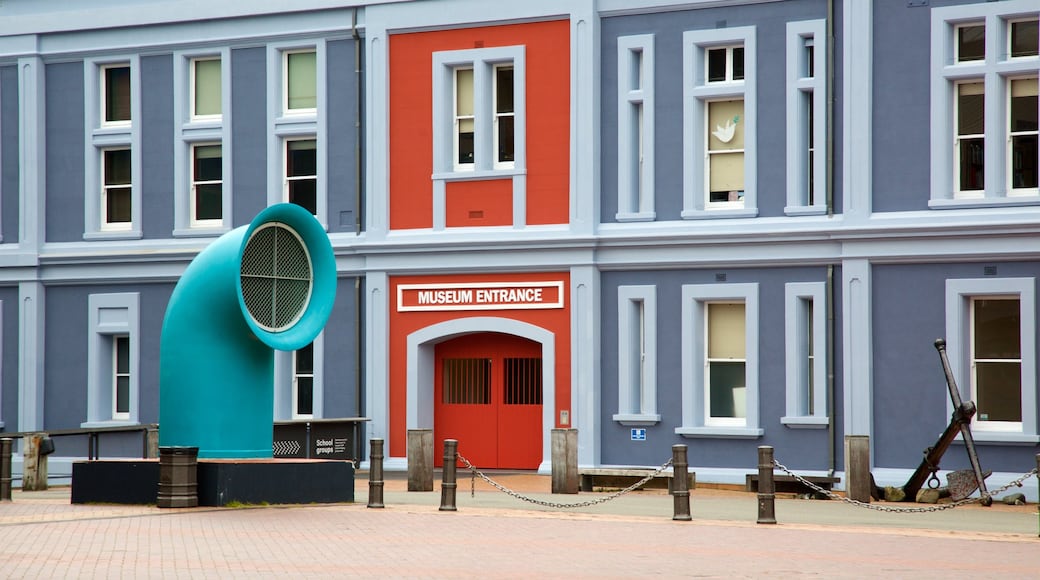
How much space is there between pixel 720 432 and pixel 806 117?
540cm

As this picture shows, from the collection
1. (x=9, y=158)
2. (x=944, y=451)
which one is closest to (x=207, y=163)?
(x=9, y=158)

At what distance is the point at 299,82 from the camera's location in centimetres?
3025

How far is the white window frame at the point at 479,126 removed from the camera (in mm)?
28109

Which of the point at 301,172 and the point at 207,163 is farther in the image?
the point at 207,163

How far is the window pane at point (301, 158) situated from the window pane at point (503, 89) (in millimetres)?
3805

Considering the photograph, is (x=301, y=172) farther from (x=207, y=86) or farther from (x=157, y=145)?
(x=157, y=145)

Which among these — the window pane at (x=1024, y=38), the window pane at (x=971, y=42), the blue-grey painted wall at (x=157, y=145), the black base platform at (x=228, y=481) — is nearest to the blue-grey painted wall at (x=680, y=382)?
the window pane at (x=971, y=42)

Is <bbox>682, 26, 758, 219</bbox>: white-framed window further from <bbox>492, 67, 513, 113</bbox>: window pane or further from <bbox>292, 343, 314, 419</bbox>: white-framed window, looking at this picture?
<bbox>292, 343, 314, 419</bbox>: white-framed window

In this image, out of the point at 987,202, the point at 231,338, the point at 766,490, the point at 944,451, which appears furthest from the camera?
the point at 987,202

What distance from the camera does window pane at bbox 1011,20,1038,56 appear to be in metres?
24.5

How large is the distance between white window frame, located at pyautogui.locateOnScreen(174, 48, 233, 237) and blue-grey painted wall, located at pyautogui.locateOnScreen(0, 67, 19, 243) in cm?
351

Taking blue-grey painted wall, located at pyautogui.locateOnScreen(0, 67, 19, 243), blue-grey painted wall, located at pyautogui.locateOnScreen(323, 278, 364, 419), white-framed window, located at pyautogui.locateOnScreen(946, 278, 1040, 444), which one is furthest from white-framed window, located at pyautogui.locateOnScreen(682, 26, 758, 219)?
blue-grey painted wall, located at pyautogui.locateOnScreen(0, 67, 19, 243)

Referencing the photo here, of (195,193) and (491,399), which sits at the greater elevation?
(195,193)

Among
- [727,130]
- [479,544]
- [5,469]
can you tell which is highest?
[727,130]
